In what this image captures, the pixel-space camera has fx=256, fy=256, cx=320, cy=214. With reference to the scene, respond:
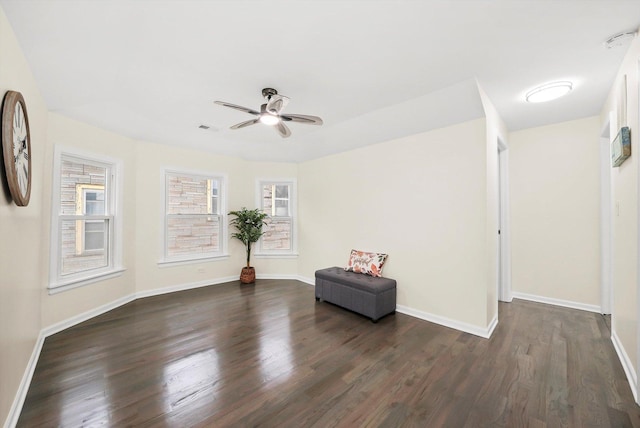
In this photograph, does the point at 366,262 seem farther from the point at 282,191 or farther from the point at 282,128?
the point at 282,191

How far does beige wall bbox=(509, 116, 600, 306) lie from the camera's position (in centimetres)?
349

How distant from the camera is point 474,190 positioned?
9.67 ft

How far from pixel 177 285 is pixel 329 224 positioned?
290 centimetres

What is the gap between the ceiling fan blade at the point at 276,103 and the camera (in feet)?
7.69

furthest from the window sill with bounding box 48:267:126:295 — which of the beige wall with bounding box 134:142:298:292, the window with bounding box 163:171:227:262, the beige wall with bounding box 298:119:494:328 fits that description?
the beige wall with bounding box 298:119:494:328

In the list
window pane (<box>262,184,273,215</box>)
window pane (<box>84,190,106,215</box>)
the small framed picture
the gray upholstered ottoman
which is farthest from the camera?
window pane (<box>262,184,273,215</box>)

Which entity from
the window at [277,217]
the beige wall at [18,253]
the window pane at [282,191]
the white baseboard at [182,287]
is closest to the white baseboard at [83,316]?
the white baseboard at [182,287]

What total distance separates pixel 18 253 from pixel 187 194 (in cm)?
297

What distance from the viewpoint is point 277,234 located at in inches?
217

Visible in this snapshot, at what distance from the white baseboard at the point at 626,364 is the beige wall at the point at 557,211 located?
118 cm

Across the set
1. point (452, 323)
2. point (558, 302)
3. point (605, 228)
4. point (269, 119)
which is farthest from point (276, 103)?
point (558, 302)

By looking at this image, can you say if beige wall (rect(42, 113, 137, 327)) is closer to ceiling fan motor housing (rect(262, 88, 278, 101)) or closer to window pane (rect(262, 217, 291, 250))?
window pane (rect(262, 217, 291, 250))

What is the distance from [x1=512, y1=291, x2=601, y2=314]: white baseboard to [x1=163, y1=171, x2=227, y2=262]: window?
17.1 ft

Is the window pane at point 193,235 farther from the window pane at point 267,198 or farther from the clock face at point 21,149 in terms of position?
the clock face at point 21,149
